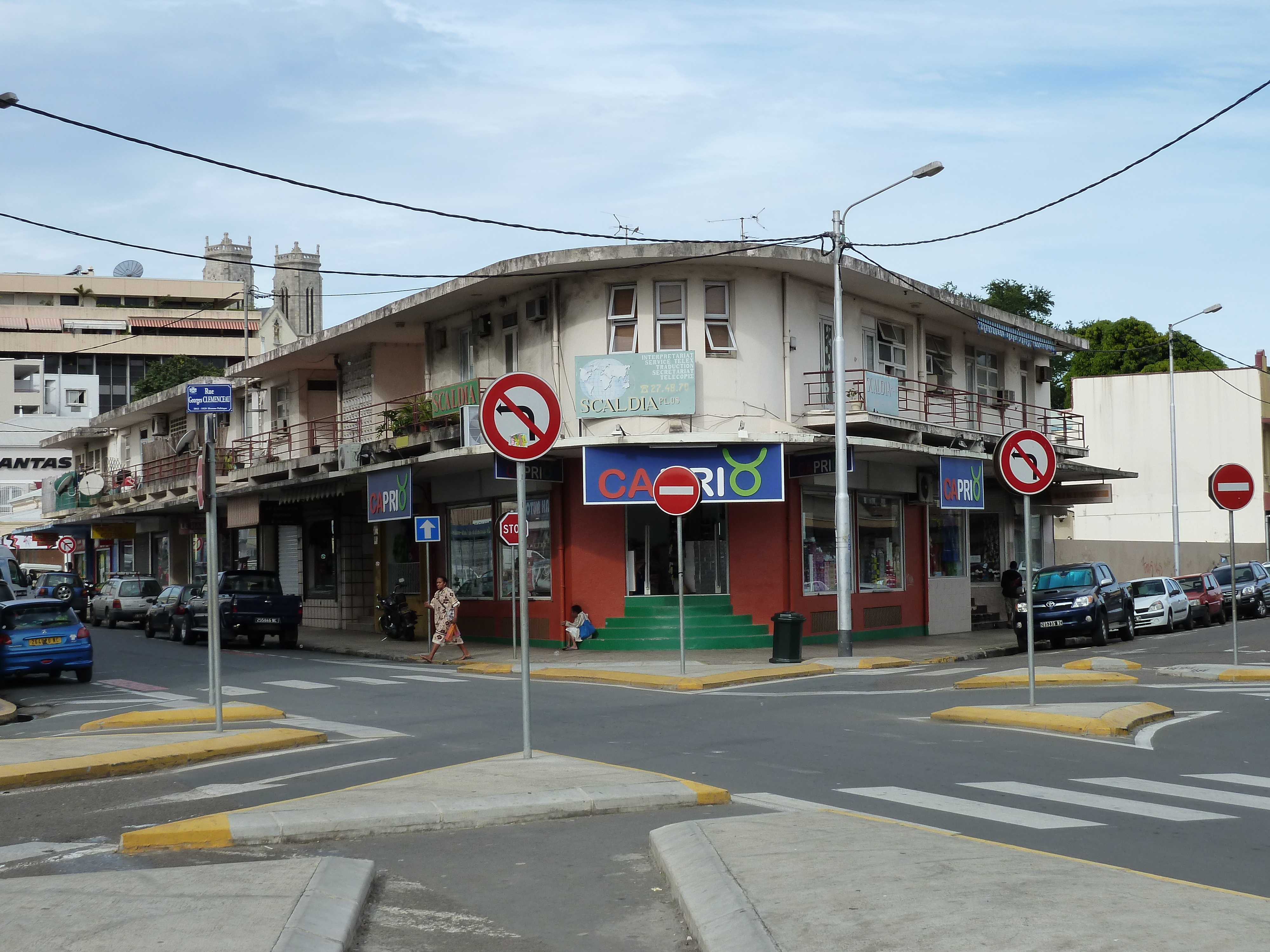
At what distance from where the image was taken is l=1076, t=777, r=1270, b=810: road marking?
899 cm

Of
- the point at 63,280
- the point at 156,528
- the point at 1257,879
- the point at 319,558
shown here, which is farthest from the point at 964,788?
the point at 63,280

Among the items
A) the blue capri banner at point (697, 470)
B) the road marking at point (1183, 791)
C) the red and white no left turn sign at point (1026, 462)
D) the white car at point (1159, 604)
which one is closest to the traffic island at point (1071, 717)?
the red and white no left turn sign at point (1026, 462)

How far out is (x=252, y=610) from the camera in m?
31.5

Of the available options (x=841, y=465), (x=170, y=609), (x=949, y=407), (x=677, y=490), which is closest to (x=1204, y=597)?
(x=949, y=407)

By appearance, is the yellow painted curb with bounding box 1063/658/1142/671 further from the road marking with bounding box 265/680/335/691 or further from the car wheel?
the road marking with bounding box 265/680/335/691

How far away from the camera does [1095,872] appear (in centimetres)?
629

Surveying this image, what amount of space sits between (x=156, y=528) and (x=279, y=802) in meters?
48.4

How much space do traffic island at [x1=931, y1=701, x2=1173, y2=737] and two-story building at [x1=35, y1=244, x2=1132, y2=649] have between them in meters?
9.90

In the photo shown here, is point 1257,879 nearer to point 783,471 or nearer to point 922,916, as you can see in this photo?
point 922,916

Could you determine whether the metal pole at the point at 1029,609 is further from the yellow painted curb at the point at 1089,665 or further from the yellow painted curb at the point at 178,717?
the yellow painted curb at the point at 178,717

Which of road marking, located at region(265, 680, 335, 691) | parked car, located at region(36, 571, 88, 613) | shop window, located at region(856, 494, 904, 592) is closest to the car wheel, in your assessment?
shop window, located at region(856, 494, 904, 592)

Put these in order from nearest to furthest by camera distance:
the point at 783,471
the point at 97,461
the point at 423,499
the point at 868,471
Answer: the point at 783,471 → the point at 868,471 → the point at 423,499 → the point at 97,461

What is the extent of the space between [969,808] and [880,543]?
74.4ft

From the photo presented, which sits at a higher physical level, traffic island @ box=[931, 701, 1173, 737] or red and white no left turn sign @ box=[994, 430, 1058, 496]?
red and white no left turn sign @ box=[994, 430, 1058, 496]
